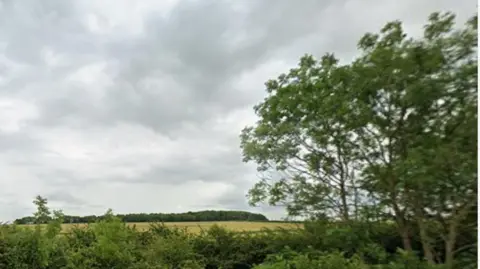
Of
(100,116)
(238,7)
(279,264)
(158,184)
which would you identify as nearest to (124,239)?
(158,184)

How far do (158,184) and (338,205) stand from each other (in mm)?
1941

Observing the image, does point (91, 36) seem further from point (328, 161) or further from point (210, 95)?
point (328, 161)

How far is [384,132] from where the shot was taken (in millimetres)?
4082

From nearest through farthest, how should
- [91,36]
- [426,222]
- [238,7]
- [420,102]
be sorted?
[238,7] < [420,102] < [91,36] < [426,222]

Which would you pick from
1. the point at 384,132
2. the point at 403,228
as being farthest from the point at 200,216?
the point at 384,132

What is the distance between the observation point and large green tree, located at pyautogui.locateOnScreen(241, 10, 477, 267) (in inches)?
124

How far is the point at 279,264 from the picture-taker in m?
4.12

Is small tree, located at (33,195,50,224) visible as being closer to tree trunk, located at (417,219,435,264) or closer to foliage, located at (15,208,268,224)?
foliage, located at (15,208,268,224)

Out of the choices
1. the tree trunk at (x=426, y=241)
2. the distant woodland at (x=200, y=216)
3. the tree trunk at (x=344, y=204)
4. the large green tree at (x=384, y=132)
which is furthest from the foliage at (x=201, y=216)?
the tree trunk at (x=426, y=241)

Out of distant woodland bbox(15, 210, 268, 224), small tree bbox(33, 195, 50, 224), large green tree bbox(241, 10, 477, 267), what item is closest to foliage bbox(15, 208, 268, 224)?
distant woodland bbox(15, 210, 268, 224)

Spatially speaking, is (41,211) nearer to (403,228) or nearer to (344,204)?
(344,204)

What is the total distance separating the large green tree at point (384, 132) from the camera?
3.14m

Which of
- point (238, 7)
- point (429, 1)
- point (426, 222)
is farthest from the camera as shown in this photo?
point (426, 222)

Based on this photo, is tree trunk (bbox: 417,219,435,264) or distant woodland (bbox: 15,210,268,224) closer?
tree trunk (bbox: 417,219,435,264)
